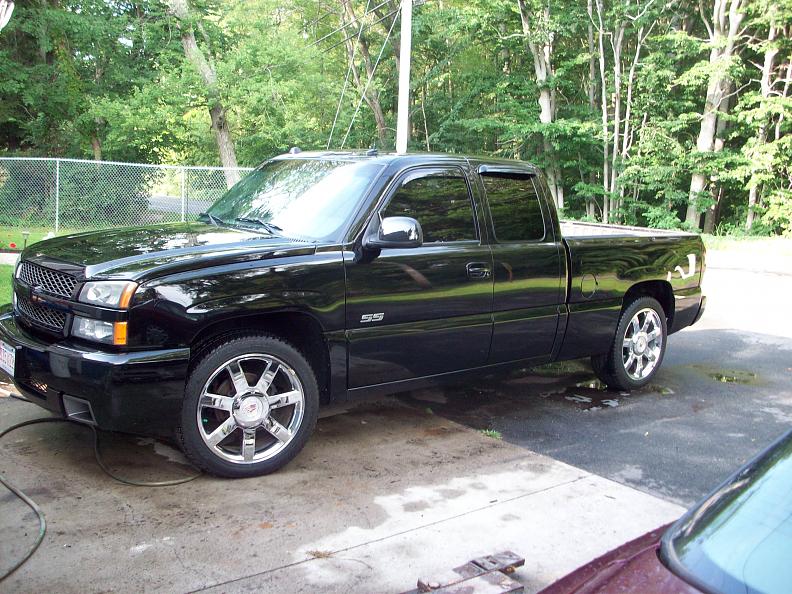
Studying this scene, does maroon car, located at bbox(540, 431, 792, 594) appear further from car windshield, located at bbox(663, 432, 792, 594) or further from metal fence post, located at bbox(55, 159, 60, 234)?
metal fence post, located at bbox(55, 159, 60, 234)

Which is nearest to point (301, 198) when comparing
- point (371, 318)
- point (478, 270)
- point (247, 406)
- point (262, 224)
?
point (262, 224)

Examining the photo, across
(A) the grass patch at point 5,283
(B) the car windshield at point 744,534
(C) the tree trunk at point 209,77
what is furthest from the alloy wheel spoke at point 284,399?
(C) the tree trunk at point 209,77

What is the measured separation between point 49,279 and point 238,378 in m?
1.21

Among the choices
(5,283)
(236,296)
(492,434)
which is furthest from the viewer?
(5,283)

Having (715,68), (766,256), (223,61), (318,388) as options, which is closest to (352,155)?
(318,388)

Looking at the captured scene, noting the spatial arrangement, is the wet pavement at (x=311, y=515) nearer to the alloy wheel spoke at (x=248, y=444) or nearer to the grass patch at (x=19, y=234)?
the alloy wheel spoke at (x=248, y=444)

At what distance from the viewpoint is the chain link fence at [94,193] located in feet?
54.1

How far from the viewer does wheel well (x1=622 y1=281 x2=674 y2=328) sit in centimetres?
657

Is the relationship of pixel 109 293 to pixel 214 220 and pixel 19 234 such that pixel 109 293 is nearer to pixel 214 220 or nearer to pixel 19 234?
pixel 214 220

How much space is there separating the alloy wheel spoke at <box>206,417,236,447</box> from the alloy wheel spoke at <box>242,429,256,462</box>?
0.10m

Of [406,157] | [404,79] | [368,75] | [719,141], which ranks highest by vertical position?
[368,75]

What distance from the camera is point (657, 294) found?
22.6 ft

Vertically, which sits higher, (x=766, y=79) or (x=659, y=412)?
(x=766, y=79)

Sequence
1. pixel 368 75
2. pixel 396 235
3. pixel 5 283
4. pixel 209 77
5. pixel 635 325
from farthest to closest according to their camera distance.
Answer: pixel 368 75
pixel 209 77
pixel 5 283
pixel 635 325
pixel 396 235
